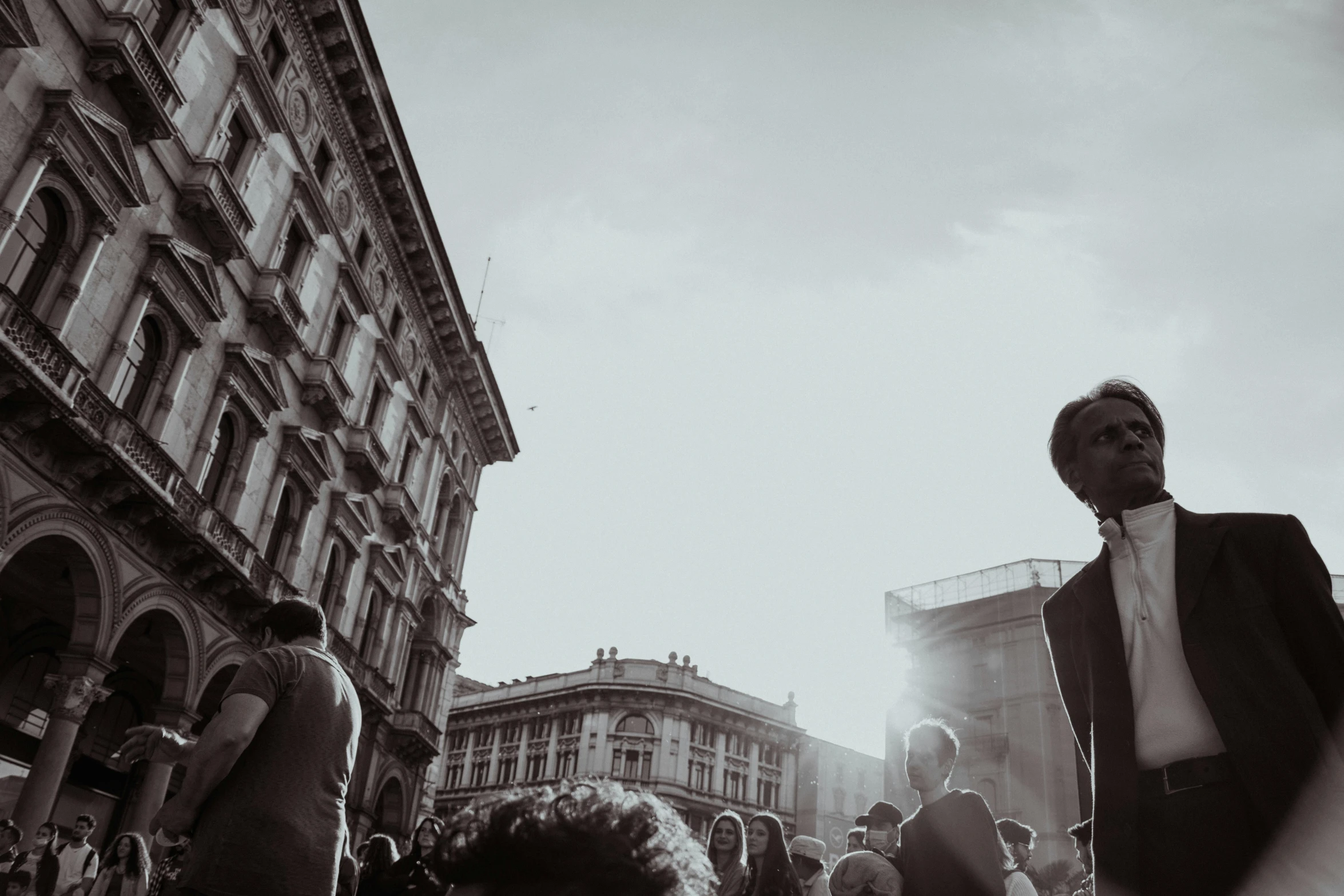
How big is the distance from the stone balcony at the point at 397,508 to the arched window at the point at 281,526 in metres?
3.86

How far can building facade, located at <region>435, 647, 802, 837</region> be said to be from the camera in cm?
5234

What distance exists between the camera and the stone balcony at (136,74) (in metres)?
11.9

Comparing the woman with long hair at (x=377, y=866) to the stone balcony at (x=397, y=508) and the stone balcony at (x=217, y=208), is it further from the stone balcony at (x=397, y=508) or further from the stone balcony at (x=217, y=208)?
the stone balcony at (x=397, y=508)

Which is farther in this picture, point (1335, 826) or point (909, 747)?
point (909, 747)

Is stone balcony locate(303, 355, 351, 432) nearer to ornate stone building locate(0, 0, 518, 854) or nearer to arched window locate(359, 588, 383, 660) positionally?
ornate stone building locate(0, 0, 518, 854)

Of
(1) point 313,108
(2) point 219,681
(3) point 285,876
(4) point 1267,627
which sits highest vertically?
(1) point 313,108

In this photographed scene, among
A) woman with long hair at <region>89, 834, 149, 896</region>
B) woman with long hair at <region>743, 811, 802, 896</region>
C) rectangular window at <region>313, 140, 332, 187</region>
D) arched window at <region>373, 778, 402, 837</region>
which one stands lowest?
woman with long hair at <region>89, 834, 149, 896</region>

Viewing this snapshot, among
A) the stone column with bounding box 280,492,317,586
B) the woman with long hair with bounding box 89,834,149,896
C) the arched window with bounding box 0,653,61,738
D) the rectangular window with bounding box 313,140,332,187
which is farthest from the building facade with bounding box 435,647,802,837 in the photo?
the woman with long hair with bounding box 89,834,149,896

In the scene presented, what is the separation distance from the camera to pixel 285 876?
9.89ft

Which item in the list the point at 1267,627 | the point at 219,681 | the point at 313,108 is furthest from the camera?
the point at 313,108

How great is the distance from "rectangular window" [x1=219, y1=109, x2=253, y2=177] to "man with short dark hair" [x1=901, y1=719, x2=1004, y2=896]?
619 inches

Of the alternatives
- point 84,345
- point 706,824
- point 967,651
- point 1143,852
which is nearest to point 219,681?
point 84,345

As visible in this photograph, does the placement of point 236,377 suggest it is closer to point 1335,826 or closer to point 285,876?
point 285,876

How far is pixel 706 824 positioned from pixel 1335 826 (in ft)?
176
